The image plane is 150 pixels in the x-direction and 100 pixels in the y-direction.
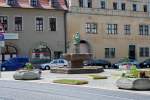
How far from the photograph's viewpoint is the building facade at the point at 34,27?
187 ft

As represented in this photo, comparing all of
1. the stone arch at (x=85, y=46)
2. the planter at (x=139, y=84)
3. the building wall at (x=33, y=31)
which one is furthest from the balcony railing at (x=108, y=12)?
the planter at (x=139, y=84)

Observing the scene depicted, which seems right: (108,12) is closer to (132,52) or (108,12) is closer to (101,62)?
(132,52)

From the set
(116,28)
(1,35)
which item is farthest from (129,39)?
(1,35)

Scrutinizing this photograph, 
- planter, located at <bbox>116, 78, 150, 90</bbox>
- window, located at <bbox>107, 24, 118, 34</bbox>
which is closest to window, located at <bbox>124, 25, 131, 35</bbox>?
window, located at <bbox>107, 24, 118, 34</bbox>

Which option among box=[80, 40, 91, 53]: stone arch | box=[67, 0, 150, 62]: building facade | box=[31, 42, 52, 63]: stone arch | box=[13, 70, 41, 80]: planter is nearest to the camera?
box=[13, 70, 41, 80]: planter

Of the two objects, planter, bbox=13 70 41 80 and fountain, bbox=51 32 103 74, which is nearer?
planter, bbox=13 70 41 80

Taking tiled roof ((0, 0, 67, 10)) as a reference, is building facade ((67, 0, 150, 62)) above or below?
below

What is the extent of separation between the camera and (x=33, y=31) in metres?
58.7

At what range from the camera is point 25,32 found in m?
58.1

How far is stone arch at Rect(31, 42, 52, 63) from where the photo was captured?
192 feet

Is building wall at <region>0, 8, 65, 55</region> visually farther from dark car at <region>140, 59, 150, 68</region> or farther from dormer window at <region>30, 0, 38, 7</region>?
dark car at <region>140, 59, 150, 68</region>

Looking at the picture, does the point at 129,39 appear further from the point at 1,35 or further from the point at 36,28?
the point at 1,35

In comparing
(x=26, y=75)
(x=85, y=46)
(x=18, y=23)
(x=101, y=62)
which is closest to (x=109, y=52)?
(x=85, y=46)

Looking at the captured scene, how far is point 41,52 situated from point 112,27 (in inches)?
472
